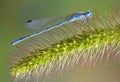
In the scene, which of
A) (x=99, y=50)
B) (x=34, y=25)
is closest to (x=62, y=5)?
(x=34, y=25)

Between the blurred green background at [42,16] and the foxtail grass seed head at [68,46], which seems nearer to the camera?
the foxtail grass seed head at [68,46]

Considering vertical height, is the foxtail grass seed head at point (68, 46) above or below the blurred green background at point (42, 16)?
below

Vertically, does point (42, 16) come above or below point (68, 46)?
above

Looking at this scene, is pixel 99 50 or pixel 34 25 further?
pixel 34 25

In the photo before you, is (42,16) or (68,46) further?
(42,16)

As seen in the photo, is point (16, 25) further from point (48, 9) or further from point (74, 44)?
point (74, 44)
